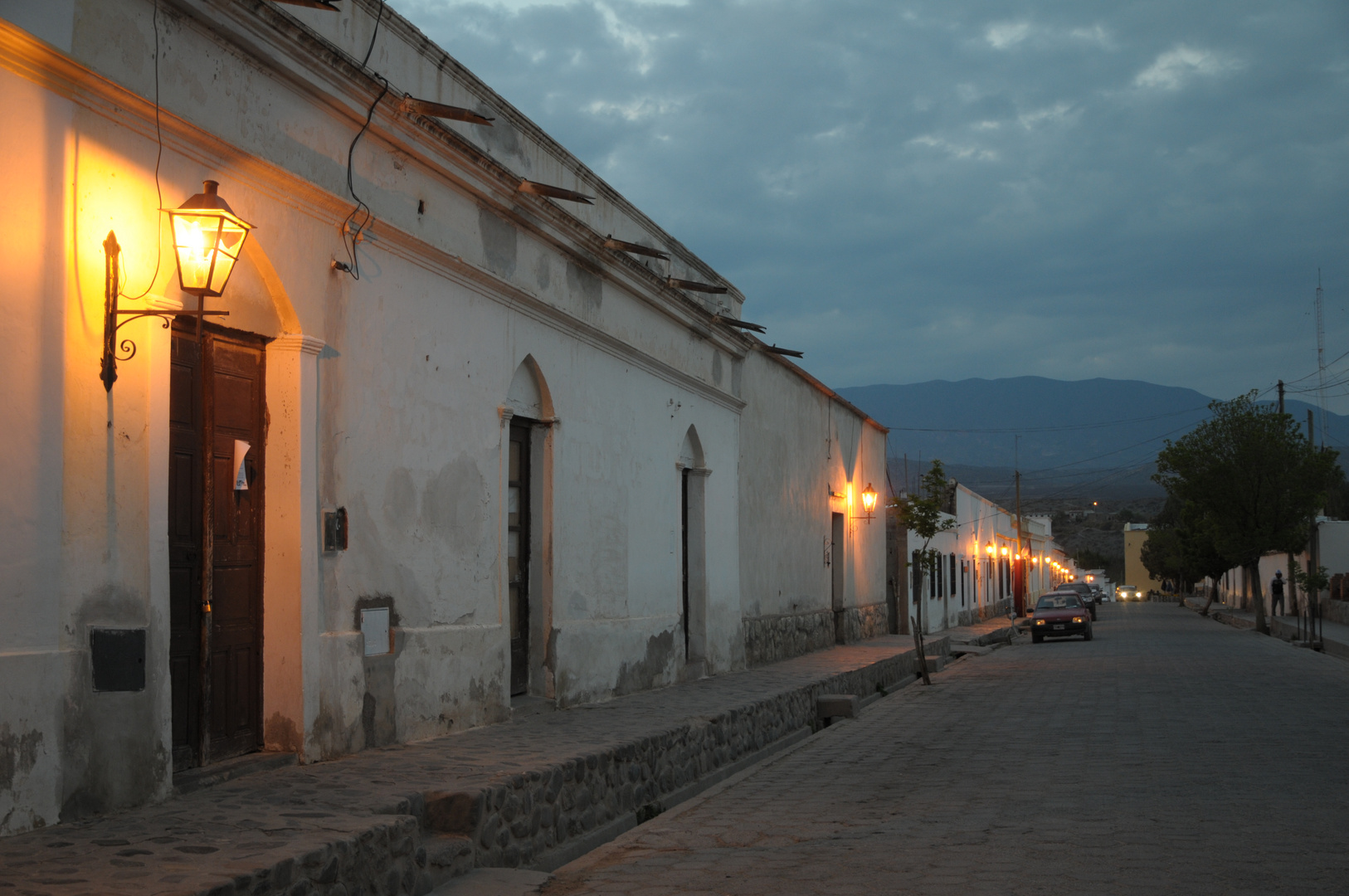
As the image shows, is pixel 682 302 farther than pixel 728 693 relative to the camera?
Yes

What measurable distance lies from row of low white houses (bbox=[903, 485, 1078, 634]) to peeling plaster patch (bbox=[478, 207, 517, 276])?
1099cm

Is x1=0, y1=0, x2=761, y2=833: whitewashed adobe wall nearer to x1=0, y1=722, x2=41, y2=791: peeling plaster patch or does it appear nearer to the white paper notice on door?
x1=0, y1=722, x2=41, y2=791: peeling plaster patch

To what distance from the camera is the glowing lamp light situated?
6.39m

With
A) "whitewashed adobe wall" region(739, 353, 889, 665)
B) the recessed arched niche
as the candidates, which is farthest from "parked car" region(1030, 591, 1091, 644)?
the recessed arched niche

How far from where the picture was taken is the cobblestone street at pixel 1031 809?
6480mm

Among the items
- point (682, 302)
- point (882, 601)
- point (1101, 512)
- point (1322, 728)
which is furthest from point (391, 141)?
point (1101, 512)

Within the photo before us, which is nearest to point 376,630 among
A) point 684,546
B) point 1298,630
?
point 684,546

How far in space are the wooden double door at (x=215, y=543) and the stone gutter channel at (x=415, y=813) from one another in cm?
50

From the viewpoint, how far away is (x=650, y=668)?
14.4 metres

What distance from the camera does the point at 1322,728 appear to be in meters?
12.7

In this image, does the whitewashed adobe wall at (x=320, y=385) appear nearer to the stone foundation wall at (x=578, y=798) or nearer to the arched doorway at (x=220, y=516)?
the arched doorway at (x=220, y=516)

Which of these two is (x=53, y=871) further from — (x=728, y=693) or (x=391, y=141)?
(x=728, y=693)

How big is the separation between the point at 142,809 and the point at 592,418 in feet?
24.5

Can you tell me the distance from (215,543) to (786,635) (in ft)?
46.6
